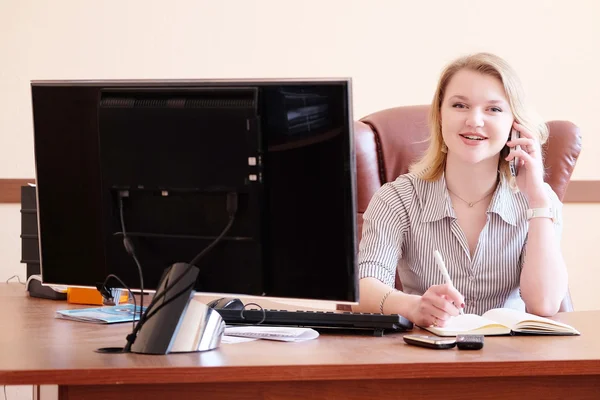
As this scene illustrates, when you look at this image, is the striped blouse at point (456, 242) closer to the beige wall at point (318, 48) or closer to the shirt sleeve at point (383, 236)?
the shirt sleeve at point (383, 236)

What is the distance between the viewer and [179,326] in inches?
52.8

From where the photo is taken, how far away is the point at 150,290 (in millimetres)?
1420

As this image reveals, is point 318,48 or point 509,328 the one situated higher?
point 318,48

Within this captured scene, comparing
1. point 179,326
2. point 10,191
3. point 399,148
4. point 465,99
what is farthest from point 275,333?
point 10,191

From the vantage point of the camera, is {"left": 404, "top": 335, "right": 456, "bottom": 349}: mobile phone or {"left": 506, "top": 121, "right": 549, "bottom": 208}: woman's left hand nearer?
{"left": 404, "top": 335, "right": 456, "bottom": 349}: mobile phone

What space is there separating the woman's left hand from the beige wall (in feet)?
3.92

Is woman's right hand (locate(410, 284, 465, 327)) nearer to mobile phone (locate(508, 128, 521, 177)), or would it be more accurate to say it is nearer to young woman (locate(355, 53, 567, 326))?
young woman (locate(355, 53, 567, 326))

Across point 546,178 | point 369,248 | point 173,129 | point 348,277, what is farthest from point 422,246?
point 173,129

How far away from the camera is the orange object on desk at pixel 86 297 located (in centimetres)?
198

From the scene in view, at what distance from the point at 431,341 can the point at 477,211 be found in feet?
2.57

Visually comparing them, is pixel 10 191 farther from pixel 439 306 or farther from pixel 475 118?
pixel 439 306

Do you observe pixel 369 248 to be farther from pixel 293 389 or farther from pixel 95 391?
pixel 95 391

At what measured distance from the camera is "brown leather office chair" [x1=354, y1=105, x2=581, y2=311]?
2.41 meters

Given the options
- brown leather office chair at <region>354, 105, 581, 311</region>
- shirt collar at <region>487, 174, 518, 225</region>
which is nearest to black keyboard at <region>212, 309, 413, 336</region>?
shirt collar at <region>487, 174, 518, 225</region>
